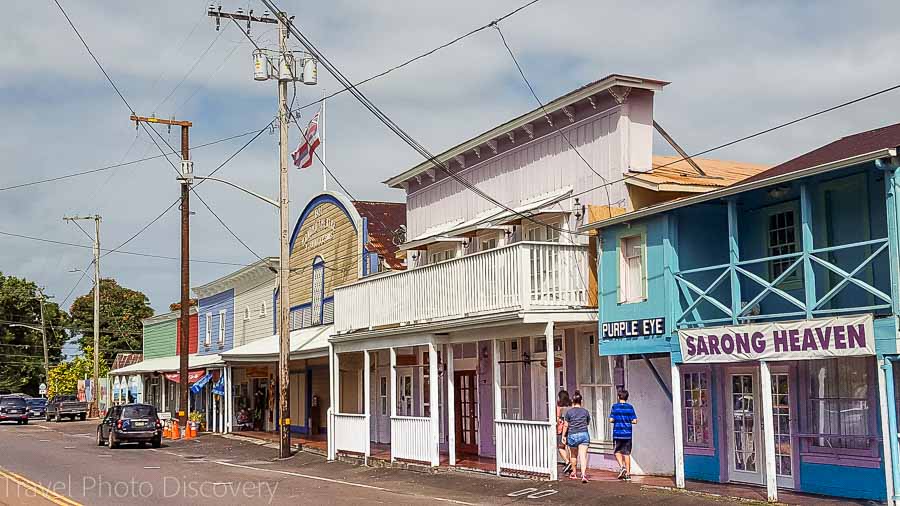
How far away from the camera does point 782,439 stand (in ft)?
57.7

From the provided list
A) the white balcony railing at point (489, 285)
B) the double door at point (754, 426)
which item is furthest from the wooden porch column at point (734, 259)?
the white balcony railing at point (489, 285)

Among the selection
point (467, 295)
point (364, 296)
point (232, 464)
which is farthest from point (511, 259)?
point (232, 464)

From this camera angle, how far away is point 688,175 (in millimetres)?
21094

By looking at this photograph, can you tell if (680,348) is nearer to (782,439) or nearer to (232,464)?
(782,439)

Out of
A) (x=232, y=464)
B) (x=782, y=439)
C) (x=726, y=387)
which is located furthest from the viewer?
(x=232, y=464)

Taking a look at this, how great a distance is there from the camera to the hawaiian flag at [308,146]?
29953 mm

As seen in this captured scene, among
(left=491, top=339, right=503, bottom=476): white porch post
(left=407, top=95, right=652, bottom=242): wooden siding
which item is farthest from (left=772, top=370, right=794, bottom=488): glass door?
(left=491, top=339, right=503, bottom=476): white porch post

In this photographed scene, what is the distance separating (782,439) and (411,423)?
9317 millimetres

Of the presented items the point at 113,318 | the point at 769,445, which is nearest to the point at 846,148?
the point at 769,445

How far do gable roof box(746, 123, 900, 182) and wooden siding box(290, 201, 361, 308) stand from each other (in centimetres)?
1664

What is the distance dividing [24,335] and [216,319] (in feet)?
174

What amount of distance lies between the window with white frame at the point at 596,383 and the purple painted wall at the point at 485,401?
382 cm

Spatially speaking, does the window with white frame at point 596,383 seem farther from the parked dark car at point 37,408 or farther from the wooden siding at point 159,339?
the parked dark car at point 37,408

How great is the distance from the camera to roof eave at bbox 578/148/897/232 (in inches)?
569
